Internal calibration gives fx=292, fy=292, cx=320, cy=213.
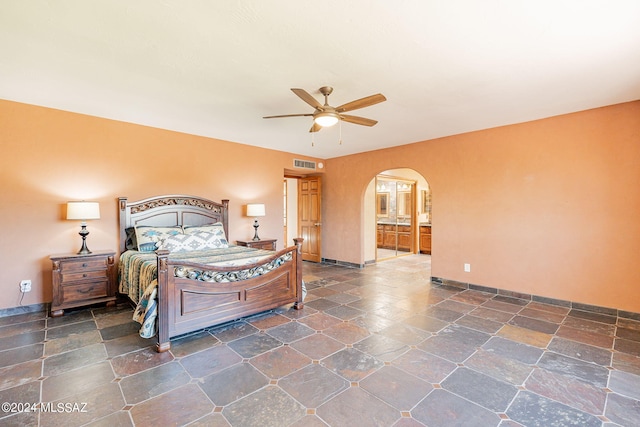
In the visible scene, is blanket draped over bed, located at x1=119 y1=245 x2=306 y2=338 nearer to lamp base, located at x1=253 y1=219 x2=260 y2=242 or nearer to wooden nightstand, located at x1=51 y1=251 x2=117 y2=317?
wooden nightstand, located at x1=51 y1=251 x2=117 y2=317

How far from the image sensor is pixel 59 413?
73.5 inches

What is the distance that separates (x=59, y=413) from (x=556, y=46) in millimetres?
4399

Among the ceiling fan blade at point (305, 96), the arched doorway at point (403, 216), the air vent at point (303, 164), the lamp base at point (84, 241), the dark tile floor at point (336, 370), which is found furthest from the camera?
Answer: the arched doorway at point (403, 216)

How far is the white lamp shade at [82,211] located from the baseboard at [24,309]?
1208 mm

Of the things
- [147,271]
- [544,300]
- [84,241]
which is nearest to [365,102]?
[147,271]

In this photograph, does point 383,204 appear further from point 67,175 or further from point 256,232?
point 67,175

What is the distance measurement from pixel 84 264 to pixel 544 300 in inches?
243

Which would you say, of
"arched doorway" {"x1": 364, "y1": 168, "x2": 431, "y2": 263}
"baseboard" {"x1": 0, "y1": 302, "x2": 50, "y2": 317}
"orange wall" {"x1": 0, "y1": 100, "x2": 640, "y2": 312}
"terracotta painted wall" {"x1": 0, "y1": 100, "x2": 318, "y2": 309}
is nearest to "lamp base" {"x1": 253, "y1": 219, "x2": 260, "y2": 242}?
"orange wall" {"x1": 0, "y1": 100, "x2": 640, "y2": 312}

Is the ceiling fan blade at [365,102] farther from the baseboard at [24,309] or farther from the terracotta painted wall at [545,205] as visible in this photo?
the baseboard at [24,309]

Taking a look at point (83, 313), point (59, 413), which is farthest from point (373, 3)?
point (83, 313)

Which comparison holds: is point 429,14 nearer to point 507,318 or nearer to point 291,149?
point 507,318

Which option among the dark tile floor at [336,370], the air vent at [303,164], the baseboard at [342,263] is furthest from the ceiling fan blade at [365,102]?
the baseboard at [342,263]

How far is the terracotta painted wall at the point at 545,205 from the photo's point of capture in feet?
11.6

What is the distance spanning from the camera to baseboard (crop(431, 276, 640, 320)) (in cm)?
356
